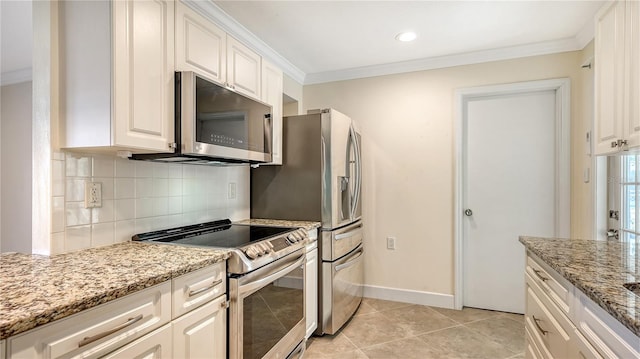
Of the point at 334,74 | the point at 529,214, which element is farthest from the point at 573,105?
the point at 334,74

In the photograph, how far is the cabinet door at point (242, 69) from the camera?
2002 millimetres

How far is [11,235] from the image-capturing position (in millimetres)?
3463

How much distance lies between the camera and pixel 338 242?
2623 mm

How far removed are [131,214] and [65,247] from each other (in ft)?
1.17

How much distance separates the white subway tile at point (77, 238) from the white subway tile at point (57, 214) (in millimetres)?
46

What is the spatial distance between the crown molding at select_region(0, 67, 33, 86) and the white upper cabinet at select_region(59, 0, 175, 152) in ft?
9.55

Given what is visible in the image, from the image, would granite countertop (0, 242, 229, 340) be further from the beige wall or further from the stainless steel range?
the beige wall

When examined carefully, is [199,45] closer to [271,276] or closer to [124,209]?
[124,209]

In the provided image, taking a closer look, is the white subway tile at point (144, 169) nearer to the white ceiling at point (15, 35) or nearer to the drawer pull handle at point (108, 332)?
the drawer pull handle at point (108, 332)

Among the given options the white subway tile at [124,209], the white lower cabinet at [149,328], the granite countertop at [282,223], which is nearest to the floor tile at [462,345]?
the granite countertop at [282,223]

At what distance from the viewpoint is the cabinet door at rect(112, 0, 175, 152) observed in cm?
134

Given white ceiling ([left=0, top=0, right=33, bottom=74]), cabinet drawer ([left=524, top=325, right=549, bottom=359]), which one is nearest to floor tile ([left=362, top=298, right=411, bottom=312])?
cabinet drawer ([left=524, top=325, right=549, bottom=359])

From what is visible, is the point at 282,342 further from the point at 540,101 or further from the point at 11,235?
the point at 11,235

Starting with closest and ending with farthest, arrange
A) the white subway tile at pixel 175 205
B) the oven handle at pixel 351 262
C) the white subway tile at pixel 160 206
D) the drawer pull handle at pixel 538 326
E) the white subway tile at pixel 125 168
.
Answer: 1. the drawer pull handle at pixel 538 326
2. the white subway tile at pixel 125 168
3. the white subway tile at pixel 160 206
4. the white subway tile at pixel 175 205
5. the oven handle at pixel 351 262
